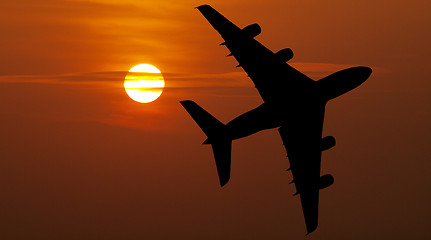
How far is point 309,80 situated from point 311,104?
2527 mm

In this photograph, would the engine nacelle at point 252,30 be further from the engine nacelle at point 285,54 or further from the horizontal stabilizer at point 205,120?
the horizontal stabilizer at point 205,120

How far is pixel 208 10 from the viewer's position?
55.5m

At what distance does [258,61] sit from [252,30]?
5948 mm

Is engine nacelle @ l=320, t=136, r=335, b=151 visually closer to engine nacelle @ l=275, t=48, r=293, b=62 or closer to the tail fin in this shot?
the tail fin

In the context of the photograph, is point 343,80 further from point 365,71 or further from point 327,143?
point 327,143

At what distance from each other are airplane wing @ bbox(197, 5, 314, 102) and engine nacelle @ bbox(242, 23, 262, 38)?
125cm

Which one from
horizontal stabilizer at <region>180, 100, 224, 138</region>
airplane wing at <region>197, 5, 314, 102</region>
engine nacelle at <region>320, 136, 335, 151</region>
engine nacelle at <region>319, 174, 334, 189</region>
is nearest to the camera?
airplane wing at <region>197, 5, 314, 102</region>

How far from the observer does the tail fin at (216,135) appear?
204 feet

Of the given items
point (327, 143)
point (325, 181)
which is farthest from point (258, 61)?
point (325, 181)

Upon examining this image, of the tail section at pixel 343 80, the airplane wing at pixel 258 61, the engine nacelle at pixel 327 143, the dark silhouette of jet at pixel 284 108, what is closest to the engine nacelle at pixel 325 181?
the dark silhouette of jet at pixel 284 108

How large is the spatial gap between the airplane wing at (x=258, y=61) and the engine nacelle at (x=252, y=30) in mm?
1255

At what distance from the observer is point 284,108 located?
60812 millimetres

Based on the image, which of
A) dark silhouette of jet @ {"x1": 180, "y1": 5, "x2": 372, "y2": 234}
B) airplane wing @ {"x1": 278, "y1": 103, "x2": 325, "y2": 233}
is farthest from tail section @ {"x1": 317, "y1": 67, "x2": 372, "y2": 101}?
airplane wing @ {"x1": 278, "y1": 103, "x2": 325, "y2": 233}

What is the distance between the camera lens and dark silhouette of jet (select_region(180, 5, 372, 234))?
192 feet
